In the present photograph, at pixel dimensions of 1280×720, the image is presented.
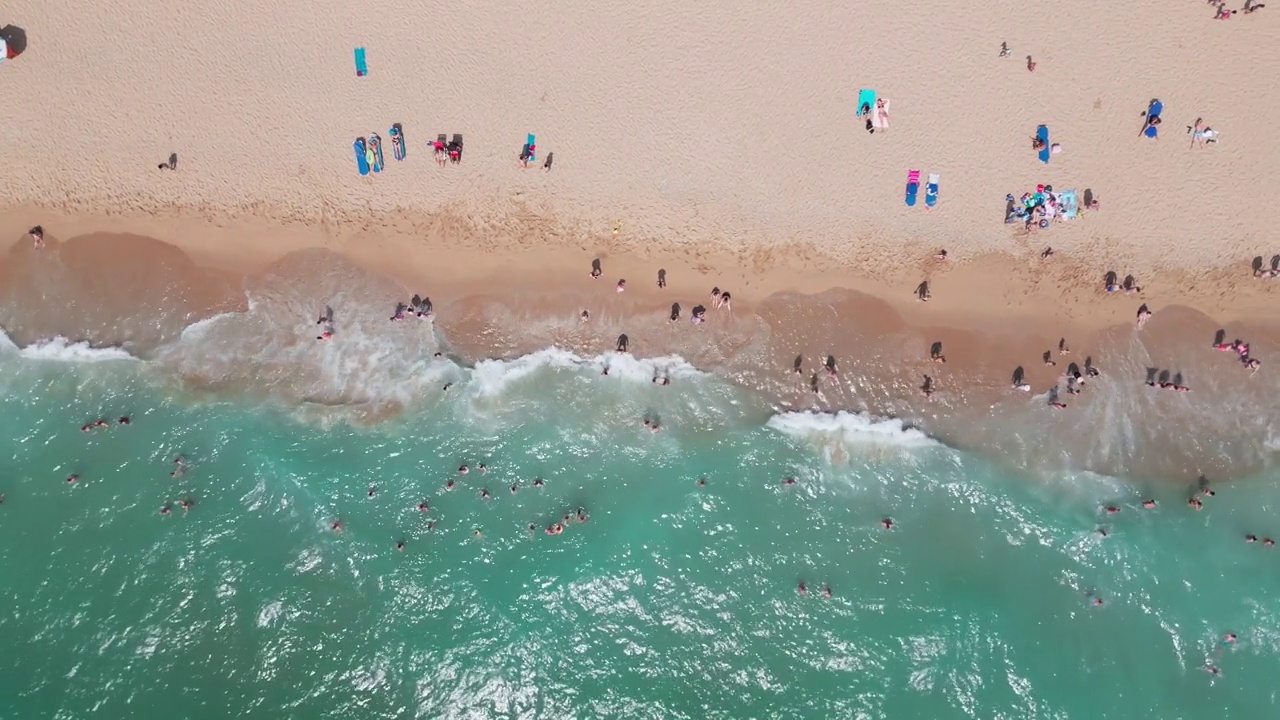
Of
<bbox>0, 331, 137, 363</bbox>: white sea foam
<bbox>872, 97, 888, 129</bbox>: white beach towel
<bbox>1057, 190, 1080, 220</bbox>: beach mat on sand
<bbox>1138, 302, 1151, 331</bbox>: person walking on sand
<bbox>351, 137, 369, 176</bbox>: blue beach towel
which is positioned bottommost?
<bbox>0, 331, 137, 363</bbox>: white sea foam

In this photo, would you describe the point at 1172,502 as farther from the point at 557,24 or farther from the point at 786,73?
the point at 557,24

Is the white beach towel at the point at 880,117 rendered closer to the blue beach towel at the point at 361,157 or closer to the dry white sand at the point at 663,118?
the dry white sand at the point at 663,118

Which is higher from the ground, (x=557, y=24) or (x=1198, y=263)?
(x=557, y=24)

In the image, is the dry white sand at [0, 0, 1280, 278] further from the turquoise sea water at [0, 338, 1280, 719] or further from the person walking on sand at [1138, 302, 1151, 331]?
the turquoise sea water at [0, 338, 1280, 719]

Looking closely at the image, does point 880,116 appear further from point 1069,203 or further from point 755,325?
point 755,325

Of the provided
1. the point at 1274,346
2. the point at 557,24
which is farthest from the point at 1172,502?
the point at 557,24

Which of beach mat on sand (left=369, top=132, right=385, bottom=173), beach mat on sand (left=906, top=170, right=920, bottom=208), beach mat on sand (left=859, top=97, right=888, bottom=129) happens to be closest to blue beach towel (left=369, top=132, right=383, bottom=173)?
beach mat on sand (left=369, top=132, right=385, bottom=173)
